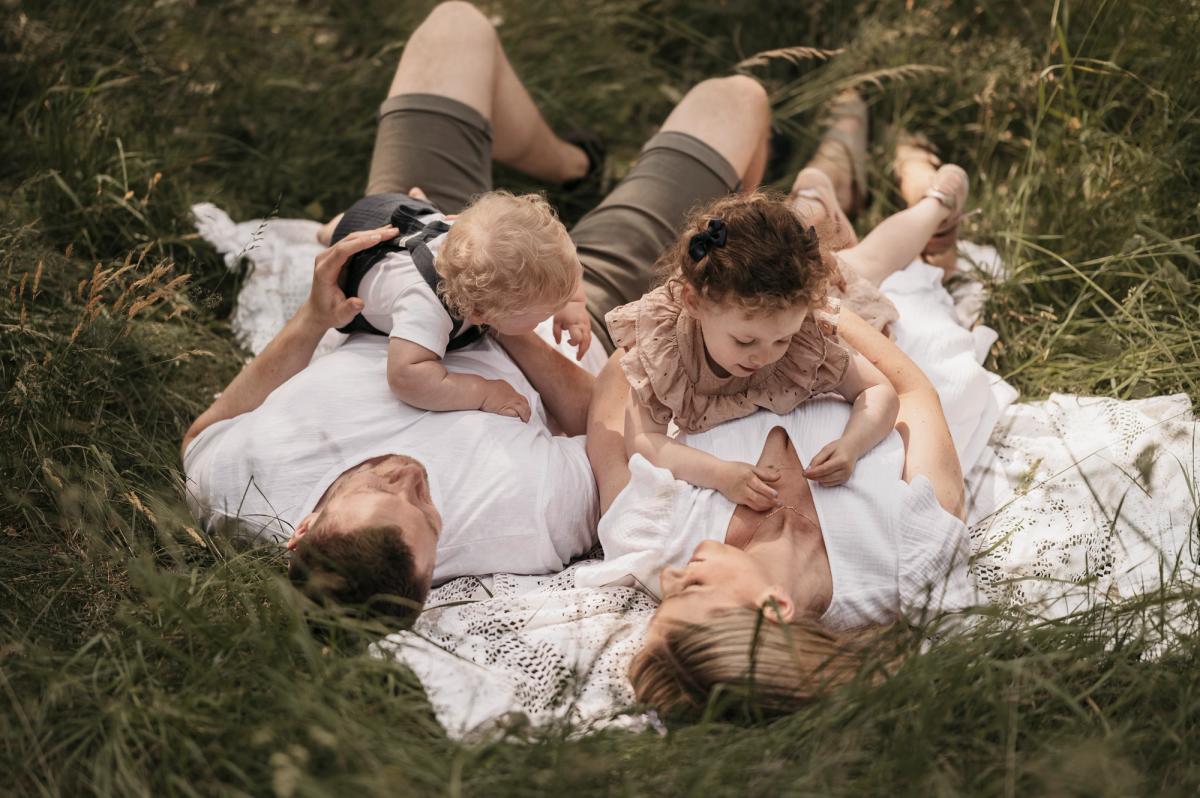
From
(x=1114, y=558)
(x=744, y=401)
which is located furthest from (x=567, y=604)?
(x=1114, y=558)

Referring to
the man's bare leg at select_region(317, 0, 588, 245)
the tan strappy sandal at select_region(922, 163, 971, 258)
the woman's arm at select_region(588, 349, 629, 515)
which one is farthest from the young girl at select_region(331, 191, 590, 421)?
the tan strappy sandal at select_region(922, 163, 971, 258)

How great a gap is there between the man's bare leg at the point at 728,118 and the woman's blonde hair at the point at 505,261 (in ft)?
3.70

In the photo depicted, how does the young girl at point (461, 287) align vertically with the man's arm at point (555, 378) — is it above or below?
above

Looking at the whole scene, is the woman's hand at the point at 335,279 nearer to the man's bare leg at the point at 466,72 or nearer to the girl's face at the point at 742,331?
the man's bare leg at the point at 466,72

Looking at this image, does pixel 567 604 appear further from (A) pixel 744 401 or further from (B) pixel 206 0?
(B) pixel 206 0

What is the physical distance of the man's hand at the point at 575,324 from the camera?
10.5 feet

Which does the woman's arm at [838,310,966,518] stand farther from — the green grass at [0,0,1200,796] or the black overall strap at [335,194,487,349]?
the black overall strap at [335,194,487,349]

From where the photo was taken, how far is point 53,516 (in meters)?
2.93

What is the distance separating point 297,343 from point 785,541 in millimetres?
1582

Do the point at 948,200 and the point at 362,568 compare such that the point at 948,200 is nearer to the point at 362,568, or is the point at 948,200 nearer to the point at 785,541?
the point at 785,541

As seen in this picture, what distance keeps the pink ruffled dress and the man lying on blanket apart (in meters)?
0.35

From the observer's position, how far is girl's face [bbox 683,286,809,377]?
2.53 metres

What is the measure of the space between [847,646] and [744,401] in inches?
30.2

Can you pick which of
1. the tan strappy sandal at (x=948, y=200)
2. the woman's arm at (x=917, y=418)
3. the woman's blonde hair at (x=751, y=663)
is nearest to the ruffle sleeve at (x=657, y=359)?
the woman's arm at (x=917, y=418)
